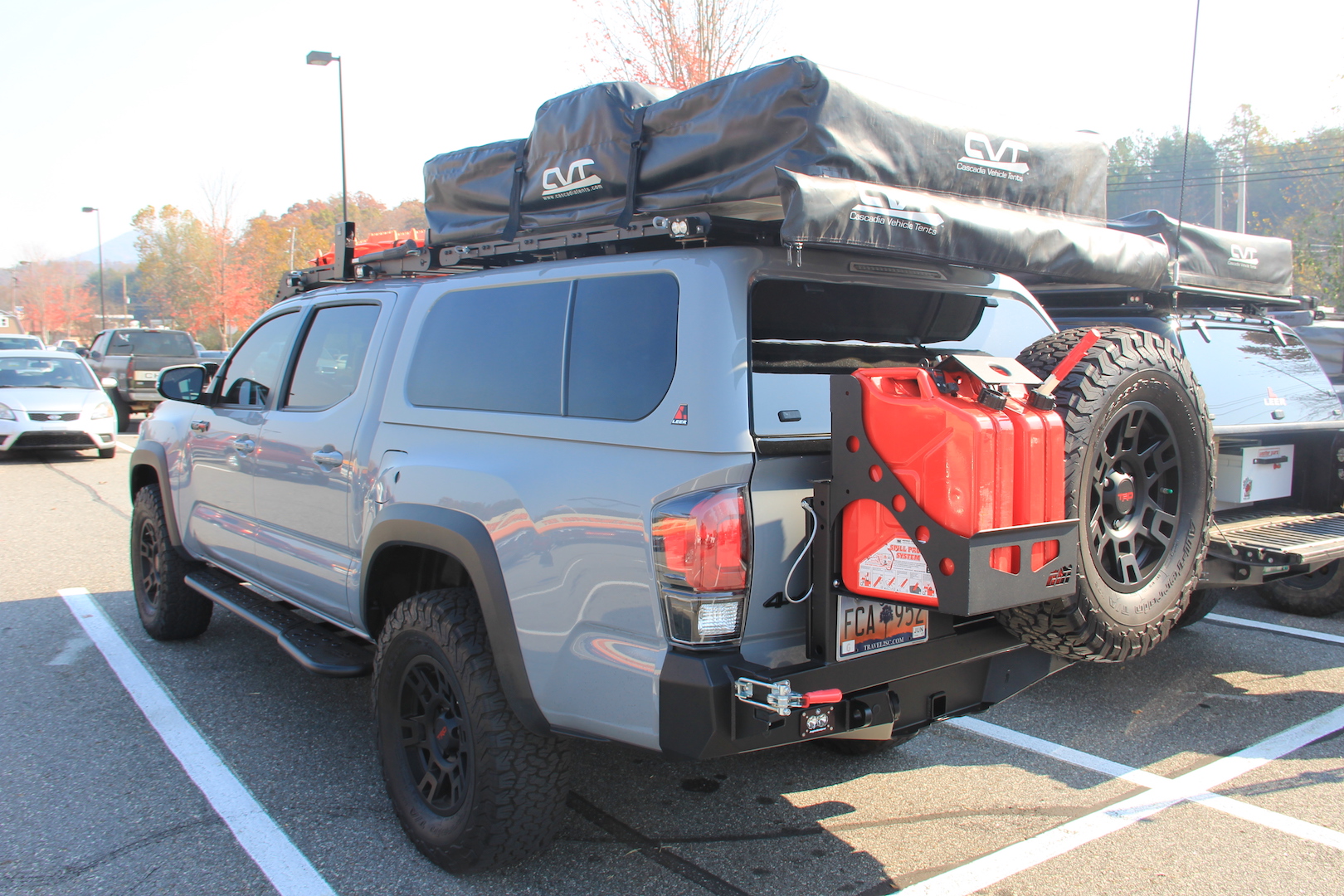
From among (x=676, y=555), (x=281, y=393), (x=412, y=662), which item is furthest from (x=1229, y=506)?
(x=281, y=393)

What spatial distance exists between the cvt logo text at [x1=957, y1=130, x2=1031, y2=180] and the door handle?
8.29 feet

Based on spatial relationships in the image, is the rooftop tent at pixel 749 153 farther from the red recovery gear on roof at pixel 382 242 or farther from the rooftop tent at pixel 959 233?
the red recovery gear on roof at pixel 382 242

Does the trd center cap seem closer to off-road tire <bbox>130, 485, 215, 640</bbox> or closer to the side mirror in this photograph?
the side mirror

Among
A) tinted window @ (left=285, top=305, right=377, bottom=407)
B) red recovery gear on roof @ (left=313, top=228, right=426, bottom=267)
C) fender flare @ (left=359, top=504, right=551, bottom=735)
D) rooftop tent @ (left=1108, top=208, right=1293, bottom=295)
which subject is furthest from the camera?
rooftop tent @ (left=1108, top=208, right=1293, bottom=295)

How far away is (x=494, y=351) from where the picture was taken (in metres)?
3.27

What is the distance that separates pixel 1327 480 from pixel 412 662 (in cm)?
501

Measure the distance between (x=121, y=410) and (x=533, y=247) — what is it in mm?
18379

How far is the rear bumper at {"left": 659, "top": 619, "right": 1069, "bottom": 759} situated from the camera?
7.74 ft

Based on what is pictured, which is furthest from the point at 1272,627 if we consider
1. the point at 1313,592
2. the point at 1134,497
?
the point at 1134,497

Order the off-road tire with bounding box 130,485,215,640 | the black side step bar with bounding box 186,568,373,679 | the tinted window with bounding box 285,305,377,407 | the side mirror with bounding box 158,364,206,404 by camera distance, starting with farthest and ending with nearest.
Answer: the off-road tire with bounding box 130,485,215,640
the side mirror with bounding box 158,364,206,404
the tinted window with bounding box 285,305,377,407
the black side step bar with bounding box 186,568,373,679

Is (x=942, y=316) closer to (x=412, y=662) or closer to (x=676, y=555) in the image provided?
(x=676, y=555)

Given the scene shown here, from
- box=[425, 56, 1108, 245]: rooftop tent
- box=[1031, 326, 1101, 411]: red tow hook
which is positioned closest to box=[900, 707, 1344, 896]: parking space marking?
box=[1031, 326, 1101, 411]: red tow hook

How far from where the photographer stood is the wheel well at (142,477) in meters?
5.59

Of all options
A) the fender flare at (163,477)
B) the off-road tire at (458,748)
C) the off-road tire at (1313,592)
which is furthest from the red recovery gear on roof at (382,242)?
the off-road tire at (1313,592)
